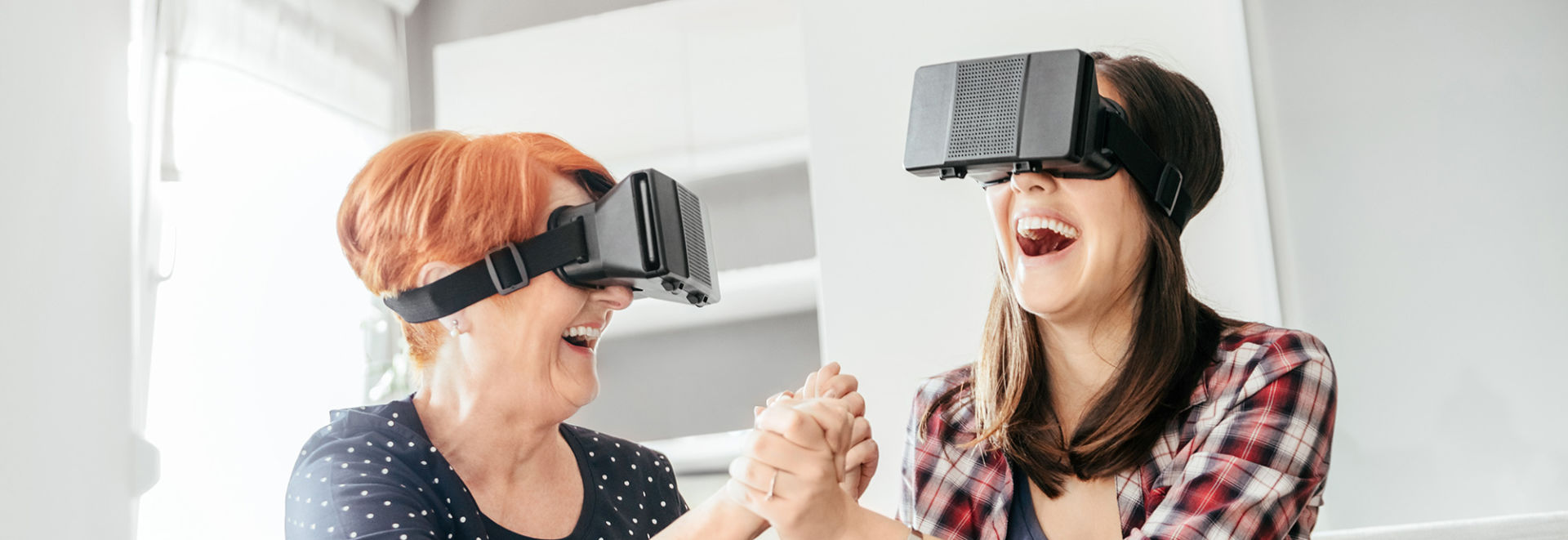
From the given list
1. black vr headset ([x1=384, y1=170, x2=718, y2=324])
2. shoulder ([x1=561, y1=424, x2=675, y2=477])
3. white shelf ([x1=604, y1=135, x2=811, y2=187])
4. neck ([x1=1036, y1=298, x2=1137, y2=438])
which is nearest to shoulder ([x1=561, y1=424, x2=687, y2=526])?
shoulder ([x1=561, y1=424, x2=675, y2=477])

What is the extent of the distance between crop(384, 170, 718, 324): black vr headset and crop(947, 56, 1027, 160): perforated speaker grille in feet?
0.94

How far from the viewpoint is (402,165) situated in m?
1.23

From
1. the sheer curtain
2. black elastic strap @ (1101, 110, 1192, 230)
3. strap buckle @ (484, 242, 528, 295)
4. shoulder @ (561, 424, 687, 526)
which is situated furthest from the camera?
the sheer curtain

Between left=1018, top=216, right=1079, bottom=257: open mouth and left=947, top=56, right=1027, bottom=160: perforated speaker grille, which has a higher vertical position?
left=947, top=56, right=1027, bottom=160: perforated speaker grille

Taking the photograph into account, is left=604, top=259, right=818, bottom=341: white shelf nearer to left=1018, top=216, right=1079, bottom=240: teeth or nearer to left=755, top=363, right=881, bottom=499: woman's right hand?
left=755, top=363, right=881, bottom=499: woman's right hand

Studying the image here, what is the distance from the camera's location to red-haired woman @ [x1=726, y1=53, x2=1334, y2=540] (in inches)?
39.8

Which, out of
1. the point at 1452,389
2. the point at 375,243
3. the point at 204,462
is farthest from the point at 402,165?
the point at 1452,389

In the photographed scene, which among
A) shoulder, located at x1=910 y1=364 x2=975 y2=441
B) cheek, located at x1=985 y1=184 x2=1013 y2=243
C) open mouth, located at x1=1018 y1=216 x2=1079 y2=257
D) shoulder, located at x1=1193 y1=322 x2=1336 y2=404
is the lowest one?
shoulder, located at x1=910 y1=364 x2=975 y2=441

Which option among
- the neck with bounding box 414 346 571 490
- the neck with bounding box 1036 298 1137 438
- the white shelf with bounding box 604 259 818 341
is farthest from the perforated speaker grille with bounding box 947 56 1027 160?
the white shelf with bounding box 604 259 818 341

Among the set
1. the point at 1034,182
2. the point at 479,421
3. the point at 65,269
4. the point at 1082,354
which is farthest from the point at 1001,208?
the point at 65,269

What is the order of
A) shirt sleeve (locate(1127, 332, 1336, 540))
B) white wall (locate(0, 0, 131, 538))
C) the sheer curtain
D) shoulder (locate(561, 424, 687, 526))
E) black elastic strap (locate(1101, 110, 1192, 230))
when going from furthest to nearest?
the sheer curtain → shoulder (locate(561, 424, 687, 526)) → black elastic strap (locate(1101, 110, 1192, 230)) → shirt sleeve (locate(1127, 332, 1336, 540)) → white wall (locate(0, 0, 131, 538))

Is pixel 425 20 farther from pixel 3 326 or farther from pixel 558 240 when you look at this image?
pixel 3 326

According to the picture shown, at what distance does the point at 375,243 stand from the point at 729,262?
156 centimetres

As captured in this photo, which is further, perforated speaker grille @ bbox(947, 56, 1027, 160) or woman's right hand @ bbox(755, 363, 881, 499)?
woman's right hand @ bbox(755, 363, 881, 499)
